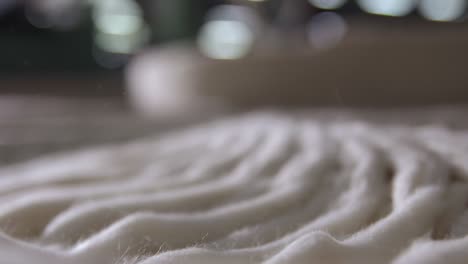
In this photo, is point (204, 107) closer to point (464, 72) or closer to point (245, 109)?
point (245, 109)

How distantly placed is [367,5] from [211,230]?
348 cm

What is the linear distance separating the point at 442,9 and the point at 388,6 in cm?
39

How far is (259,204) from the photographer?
441 mm

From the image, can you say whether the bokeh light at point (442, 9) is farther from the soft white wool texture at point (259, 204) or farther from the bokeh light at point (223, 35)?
the soft white wool texture at point (259, 204)

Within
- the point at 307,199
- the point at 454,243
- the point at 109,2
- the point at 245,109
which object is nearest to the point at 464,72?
the point at 245,109

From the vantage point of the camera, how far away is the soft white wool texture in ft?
1.05

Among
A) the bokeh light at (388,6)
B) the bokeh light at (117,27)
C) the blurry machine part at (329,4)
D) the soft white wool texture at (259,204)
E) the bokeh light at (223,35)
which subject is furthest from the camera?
the bokeh light at (117,27)

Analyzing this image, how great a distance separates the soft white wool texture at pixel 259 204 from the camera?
32cm

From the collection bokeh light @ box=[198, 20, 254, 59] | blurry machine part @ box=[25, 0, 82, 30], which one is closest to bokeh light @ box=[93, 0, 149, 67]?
blurry machine part @ box=[25, 0, 82, 30]

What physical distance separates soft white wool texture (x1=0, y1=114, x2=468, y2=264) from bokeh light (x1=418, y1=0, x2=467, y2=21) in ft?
9.18

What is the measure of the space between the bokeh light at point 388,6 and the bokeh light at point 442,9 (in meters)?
Result: 0.08

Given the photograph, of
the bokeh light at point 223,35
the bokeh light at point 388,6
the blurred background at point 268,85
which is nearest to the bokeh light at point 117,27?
the bokeh light at point 223,35

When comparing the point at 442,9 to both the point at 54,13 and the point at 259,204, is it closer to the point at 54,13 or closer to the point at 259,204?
the point at 54,13

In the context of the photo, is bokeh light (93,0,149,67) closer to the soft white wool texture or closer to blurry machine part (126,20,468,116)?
blurry machine part (126,20,468,116)
